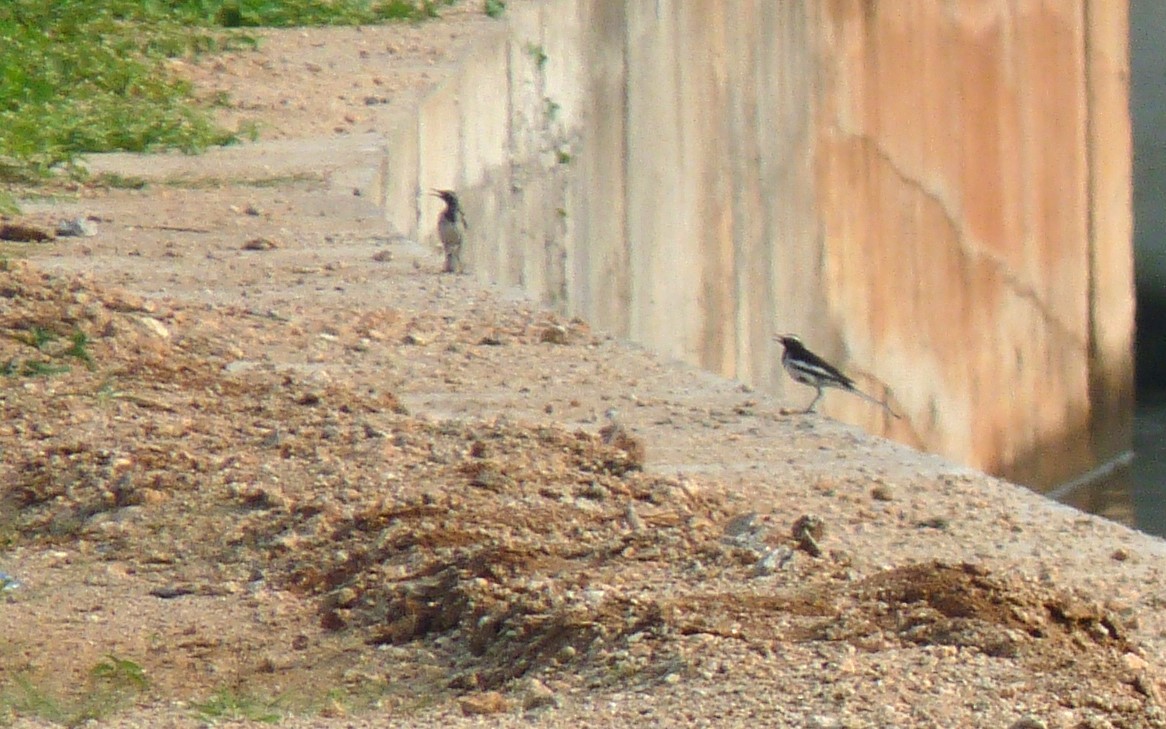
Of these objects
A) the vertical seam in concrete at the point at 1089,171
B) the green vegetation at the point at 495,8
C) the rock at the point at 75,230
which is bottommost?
the vertical seam in concrete at the point at 1089,171

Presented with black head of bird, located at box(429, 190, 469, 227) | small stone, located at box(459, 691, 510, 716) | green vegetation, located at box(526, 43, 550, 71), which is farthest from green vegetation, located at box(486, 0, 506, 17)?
small stone, located at box(459, 691, 510, 716)

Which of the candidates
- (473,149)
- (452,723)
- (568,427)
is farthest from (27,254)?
(452,723)

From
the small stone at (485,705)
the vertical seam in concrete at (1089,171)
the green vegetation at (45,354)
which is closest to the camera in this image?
the small stone at (485,705)

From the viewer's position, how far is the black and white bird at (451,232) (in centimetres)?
623

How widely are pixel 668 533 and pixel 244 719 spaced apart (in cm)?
101

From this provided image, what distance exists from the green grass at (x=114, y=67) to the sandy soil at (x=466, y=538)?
1.48 m

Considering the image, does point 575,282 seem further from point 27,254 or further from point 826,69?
point 27,254

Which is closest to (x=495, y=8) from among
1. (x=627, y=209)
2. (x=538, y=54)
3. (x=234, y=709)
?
(x=538, y=54)

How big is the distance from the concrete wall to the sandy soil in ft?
7.74

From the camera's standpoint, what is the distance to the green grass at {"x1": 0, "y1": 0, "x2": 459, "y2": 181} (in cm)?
753

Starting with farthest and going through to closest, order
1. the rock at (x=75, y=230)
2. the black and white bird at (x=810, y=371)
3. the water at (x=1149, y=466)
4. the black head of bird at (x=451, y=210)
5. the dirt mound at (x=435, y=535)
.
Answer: the water at (x=1149, y=466) < the black head of bird at (x=451, y=210) < the black and white bird at (x=810, y=371) < the rock at (x=75, y=230) < the dirt mound at (x=435, y=535)

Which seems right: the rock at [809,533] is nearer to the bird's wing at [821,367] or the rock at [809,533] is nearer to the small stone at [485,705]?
the small stone at [485,705]

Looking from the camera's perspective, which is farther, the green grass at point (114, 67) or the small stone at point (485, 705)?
the green grass at point (114, 67)

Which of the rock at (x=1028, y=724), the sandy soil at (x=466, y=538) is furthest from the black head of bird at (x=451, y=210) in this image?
the rock at (x=1028, y=724)
